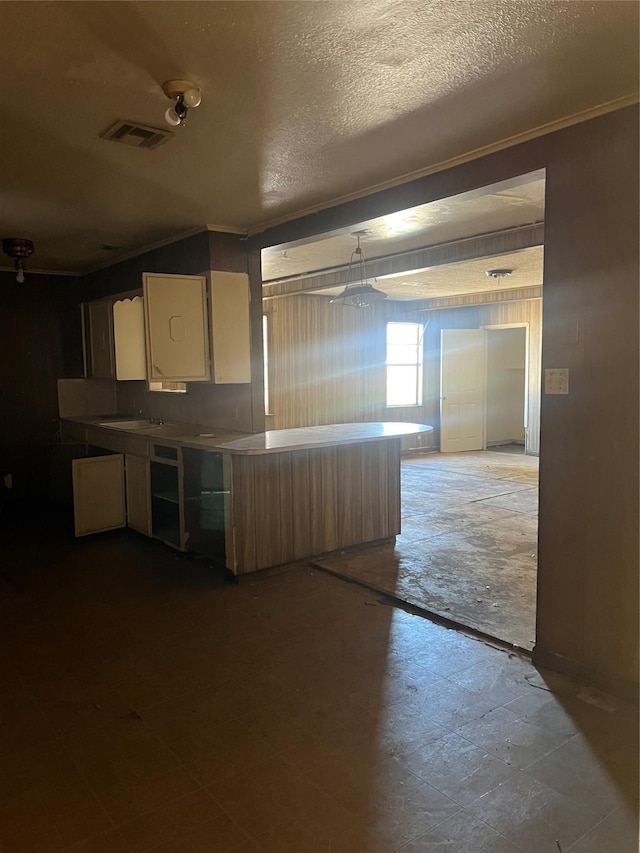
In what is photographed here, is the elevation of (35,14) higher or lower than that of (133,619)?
higher

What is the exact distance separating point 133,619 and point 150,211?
2.54 metres

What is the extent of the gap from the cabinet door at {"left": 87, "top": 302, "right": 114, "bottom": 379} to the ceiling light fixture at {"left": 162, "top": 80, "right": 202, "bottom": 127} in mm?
3474

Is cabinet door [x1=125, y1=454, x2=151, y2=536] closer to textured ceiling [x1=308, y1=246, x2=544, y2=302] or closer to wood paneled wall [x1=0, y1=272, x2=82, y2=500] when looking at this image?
wood paneled wall [x1=0, y1=272, x2=82, y2=500]

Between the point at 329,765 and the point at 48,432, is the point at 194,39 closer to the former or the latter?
the point at 329,765

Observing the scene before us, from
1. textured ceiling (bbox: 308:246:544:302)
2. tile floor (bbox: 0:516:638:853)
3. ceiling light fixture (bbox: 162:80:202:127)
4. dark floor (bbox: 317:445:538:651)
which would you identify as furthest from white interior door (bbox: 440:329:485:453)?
ceiling light fixture (bbox: 162:80:202:127)

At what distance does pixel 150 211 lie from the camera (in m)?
3.94

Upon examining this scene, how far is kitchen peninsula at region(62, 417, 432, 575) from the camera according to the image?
12.4 feet

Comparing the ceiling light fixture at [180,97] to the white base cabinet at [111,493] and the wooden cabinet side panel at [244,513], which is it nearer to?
the wooden cabinet side panel at [244,513]

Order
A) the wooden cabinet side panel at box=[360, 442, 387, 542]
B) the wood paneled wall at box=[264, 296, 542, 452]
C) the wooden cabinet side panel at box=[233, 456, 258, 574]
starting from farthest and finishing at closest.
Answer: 1. the wood paneled wall at box=[264, 296, 542, 452]
2. the wooden cabinet side panel at box=[360, 442, 387, 542]
3. the wooden cabinet side panel at box=[233, 456, 258, 574]

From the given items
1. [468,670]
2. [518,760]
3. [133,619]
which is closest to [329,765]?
[518,760]

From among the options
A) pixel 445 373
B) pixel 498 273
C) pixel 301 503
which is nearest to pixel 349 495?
pixel 301 503

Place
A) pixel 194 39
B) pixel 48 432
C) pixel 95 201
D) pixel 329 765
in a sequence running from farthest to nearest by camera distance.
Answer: pixel 48 432 → pixel 95 201 → pixel 329 765 → pixel 194 39

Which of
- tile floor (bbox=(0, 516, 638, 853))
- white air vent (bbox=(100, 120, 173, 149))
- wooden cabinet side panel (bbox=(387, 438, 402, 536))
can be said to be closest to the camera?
tile floor (bbox=(0, 516, 638, 853))

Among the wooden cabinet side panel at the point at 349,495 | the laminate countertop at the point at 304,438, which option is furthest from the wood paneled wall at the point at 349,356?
the wooden cabinet side panel at the point at 349,495
